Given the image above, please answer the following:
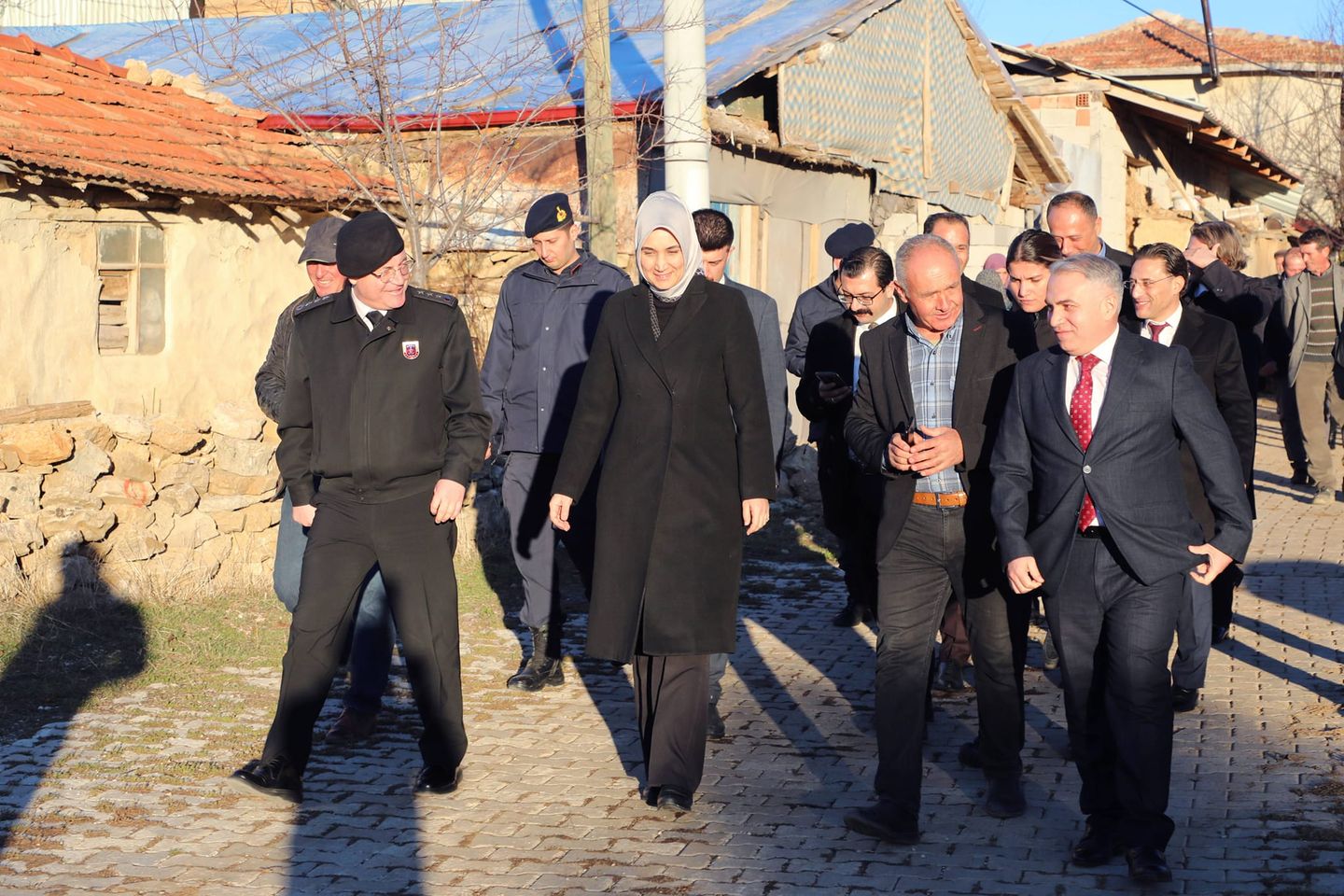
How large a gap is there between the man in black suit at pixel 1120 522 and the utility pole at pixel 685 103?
4.99m

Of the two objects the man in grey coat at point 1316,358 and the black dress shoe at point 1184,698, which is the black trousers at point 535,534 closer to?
the black dress shoe at point 1184,698

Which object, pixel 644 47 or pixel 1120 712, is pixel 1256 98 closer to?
pixel 644 47

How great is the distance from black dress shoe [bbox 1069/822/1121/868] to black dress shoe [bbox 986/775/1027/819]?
1.59ft

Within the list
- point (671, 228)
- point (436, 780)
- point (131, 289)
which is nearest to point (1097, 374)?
point (671, 228)

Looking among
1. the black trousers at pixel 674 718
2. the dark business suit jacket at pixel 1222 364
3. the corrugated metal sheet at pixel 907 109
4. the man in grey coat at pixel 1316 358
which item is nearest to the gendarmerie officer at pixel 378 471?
the black trousers at pixel 674 718

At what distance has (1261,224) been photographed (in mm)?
30812

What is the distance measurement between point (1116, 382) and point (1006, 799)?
1.53 meters

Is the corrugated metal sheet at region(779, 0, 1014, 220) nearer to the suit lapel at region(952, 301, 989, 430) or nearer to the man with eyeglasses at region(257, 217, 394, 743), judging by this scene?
the man with eyeglasses at region(257, 217, 394, 743)

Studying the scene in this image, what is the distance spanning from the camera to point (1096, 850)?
189 inches

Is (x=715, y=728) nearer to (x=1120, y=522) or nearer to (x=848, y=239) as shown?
(x=1120, y=522)

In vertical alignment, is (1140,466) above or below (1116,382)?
below

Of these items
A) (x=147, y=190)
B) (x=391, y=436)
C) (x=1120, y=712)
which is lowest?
(x=1120, y=712)

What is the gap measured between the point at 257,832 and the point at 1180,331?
4.19m

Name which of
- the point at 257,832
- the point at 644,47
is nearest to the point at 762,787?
the point at 257,832
